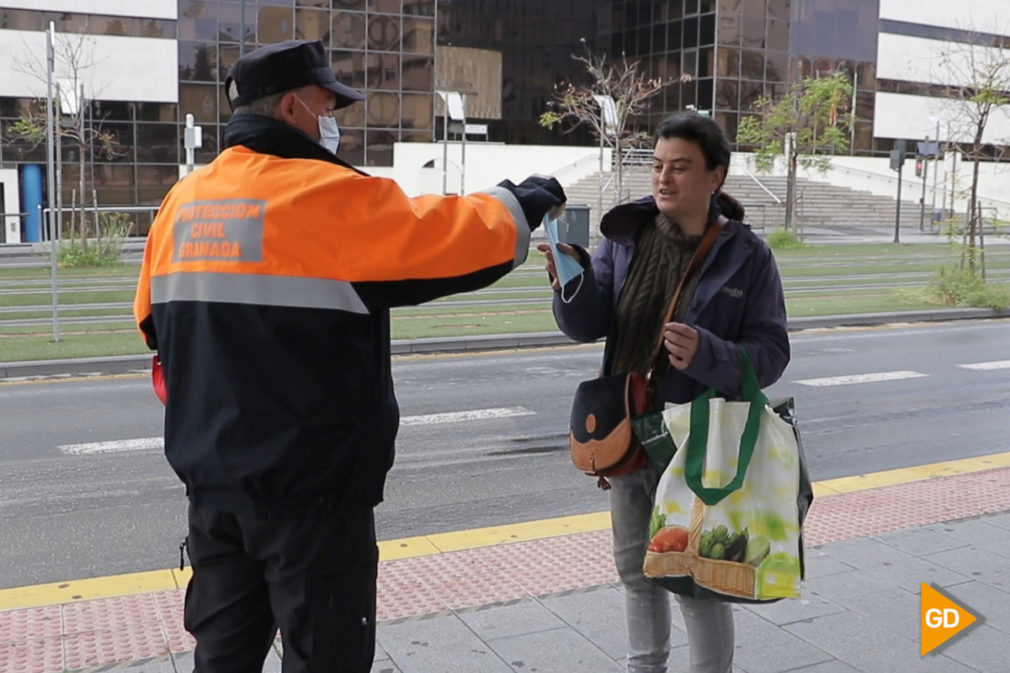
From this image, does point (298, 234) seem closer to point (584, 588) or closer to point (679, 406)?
point (679, 406)

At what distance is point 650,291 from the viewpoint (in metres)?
3.35

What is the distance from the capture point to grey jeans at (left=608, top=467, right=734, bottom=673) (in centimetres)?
329

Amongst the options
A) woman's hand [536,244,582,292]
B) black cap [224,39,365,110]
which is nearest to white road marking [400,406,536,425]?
woman's hand [536,244,582,292]

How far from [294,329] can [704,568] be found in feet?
4.32

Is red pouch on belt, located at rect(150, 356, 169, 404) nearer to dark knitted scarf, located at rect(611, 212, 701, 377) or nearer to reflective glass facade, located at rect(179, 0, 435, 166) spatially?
dark knitted scarf, located at rect(611, 212, 701, 377)

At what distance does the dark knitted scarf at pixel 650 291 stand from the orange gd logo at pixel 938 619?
1.60 meters

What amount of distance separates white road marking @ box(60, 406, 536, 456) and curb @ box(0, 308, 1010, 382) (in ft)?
10.3

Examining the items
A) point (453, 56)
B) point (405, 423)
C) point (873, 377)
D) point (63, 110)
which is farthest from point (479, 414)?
point (453, 56)

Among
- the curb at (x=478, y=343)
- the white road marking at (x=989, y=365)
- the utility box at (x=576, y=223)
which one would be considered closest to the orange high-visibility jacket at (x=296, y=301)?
the curb at (x=478, y=343)

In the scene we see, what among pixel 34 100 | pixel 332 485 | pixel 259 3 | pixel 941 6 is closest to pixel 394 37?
pixel 259 3

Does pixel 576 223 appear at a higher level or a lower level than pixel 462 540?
higher

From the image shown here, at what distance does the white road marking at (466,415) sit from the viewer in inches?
355

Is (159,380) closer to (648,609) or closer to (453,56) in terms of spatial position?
(648,609)

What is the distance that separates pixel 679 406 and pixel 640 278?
1.46ft
